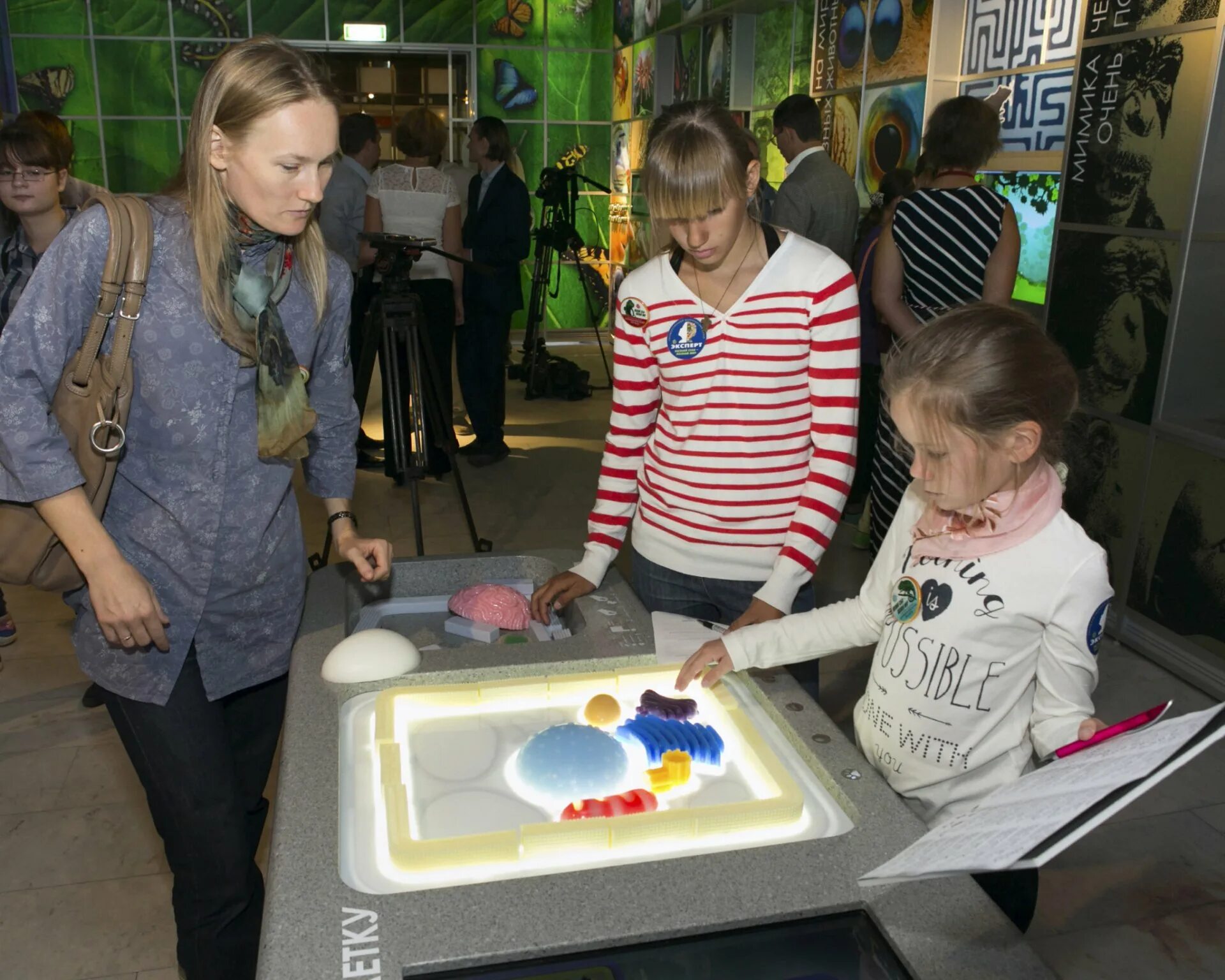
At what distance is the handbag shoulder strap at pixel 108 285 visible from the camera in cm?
118

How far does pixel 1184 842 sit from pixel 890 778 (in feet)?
4.54

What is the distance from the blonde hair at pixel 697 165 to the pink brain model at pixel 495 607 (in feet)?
1.93

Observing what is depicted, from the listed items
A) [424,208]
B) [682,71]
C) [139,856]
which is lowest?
[139,856]

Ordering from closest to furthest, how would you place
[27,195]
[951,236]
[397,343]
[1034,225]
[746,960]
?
[746,960] → [27,195] → [951,236] → [397,343] → [1034,225]

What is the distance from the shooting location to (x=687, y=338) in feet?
4.99

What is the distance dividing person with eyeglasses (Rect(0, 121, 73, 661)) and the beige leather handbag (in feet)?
5.35

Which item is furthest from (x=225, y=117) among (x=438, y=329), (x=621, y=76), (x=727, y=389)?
(x=621, y=76)

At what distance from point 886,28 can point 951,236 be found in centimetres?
212

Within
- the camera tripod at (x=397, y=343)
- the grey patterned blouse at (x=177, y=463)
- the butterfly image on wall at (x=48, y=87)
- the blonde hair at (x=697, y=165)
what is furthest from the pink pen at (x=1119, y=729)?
the butterfly image on wall at (x=48, y=87)

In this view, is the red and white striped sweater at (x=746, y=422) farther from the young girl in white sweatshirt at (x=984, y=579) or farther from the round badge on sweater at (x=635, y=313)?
the young girl in white sweatshirt at (x=984, y=579)

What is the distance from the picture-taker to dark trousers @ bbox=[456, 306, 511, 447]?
16.4 feet

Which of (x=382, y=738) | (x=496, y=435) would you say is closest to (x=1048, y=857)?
(x=382, y=738)

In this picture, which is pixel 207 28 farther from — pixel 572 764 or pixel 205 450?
pixel 572 764

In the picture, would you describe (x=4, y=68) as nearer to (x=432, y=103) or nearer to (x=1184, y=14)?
(x=432, y=103)
